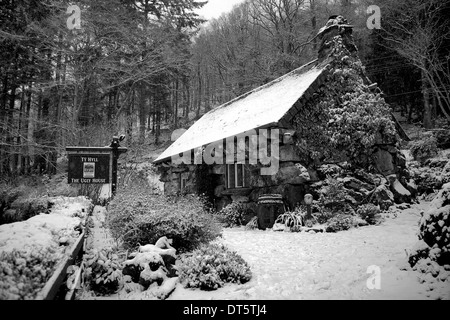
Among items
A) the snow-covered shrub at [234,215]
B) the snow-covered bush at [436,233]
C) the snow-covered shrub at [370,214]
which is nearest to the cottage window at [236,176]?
the snow-covered shrub at [234,215]

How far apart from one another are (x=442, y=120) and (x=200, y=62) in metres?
24.1

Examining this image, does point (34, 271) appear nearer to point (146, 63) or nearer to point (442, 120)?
point (146, 63)

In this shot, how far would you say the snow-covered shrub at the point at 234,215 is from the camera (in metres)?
9.47

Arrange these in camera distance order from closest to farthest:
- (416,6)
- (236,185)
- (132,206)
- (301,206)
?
(132,206), (301,206), (236,185), (416,6)

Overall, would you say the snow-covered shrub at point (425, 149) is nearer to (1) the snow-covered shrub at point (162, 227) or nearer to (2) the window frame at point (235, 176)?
(2) the window frame at point (235, 176)

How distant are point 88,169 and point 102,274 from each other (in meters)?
6.51

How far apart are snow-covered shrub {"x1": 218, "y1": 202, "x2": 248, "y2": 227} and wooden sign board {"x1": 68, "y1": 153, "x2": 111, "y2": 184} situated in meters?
4.25

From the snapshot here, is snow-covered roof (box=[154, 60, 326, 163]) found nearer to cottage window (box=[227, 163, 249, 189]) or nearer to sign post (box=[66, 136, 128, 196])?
cottage window (box=[227, 163, 249, 189])

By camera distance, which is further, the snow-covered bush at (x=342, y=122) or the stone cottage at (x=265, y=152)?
the snow-covered bush at (x=342, y=122)

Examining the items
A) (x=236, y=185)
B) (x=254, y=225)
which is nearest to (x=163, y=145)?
(x=236, y=185)

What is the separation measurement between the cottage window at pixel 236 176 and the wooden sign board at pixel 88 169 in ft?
14.3

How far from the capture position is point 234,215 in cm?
956

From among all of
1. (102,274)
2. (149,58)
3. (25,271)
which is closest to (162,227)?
(102,274)
